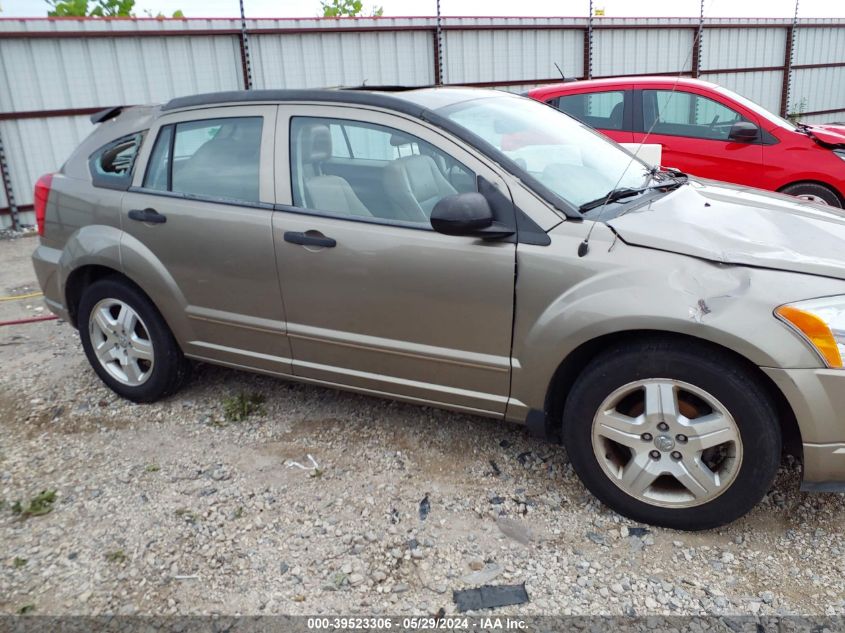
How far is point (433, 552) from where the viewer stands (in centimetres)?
274

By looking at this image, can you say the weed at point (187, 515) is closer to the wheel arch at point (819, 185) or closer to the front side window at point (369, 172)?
the front side window at point (369, 172)

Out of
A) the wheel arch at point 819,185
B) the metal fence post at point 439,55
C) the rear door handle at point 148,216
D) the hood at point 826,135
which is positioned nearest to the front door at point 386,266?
the rear door handle at point 148,216

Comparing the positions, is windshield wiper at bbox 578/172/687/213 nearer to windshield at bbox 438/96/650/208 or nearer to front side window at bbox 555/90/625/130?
windshield at bbox 438/96/650/208

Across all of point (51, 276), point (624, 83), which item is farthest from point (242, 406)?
point (624, 83)

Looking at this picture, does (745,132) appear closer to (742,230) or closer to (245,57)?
(742,230)

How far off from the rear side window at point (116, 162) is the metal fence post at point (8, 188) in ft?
20.7

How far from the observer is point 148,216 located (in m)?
3.66

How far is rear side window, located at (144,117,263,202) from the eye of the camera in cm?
346

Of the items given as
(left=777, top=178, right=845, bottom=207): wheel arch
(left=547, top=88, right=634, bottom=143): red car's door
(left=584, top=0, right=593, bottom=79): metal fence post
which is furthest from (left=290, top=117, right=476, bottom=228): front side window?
(left=584, top=0, right=593, bottom=79): metal fence post

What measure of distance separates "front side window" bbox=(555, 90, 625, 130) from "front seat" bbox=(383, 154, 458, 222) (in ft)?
13.6

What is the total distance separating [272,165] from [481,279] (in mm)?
1224

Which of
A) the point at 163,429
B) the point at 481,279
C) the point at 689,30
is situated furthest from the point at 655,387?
the point at 689,30

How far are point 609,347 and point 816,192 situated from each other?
4.76 metres

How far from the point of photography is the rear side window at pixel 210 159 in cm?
346
